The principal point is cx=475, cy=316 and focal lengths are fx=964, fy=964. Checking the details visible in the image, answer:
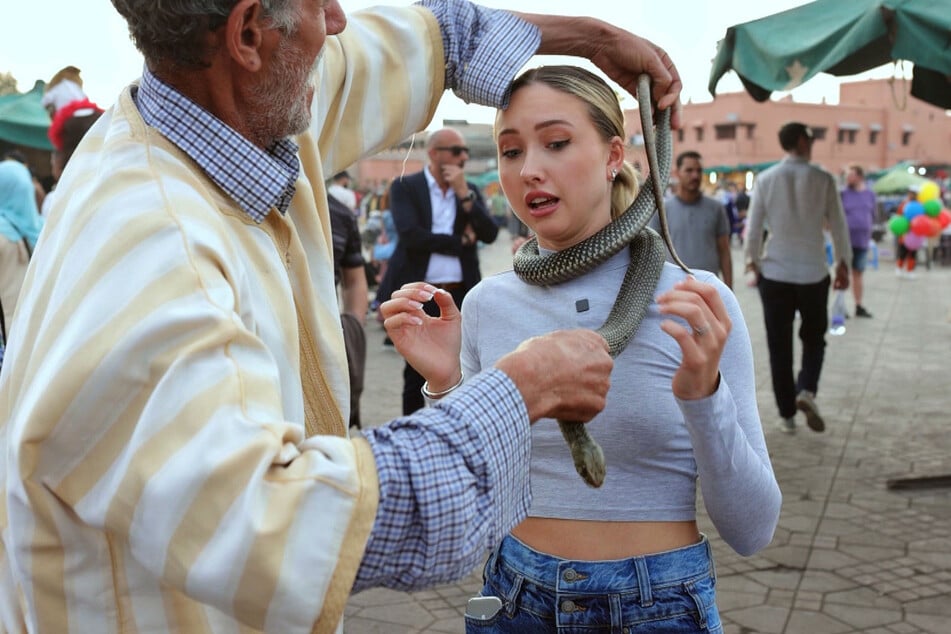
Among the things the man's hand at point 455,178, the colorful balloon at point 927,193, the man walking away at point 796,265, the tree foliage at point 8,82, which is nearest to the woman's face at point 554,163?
the man's hand at point 455,178

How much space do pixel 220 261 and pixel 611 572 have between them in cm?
106

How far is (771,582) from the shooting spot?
453 cm

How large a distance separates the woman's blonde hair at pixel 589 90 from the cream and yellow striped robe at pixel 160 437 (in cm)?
91

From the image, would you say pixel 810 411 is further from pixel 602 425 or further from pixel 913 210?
pixel 913 210

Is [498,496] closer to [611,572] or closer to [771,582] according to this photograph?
[611,572]

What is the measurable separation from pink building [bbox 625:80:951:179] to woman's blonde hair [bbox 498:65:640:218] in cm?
5310

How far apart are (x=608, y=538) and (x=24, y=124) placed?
9.43 m

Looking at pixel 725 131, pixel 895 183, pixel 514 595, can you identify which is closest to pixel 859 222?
pixel 514 595

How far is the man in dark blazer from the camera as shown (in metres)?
7.06

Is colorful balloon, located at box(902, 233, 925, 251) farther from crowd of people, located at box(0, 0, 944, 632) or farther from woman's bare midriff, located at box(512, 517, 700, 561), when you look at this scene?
woman's bare midriff, located at box(512, 517, 700, 561)

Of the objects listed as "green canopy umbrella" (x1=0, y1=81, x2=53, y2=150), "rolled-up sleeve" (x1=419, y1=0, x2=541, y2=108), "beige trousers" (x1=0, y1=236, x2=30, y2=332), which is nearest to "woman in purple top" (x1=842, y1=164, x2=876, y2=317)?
"green canopy umbrella" (x1=0, y1=81, x2=53, y2=150)

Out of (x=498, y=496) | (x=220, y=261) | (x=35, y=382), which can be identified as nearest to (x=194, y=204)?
(x=220, y=261)

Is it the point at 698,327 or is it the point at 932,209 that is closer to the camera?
the point at 698,327

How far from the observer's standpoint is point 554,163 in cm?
211
